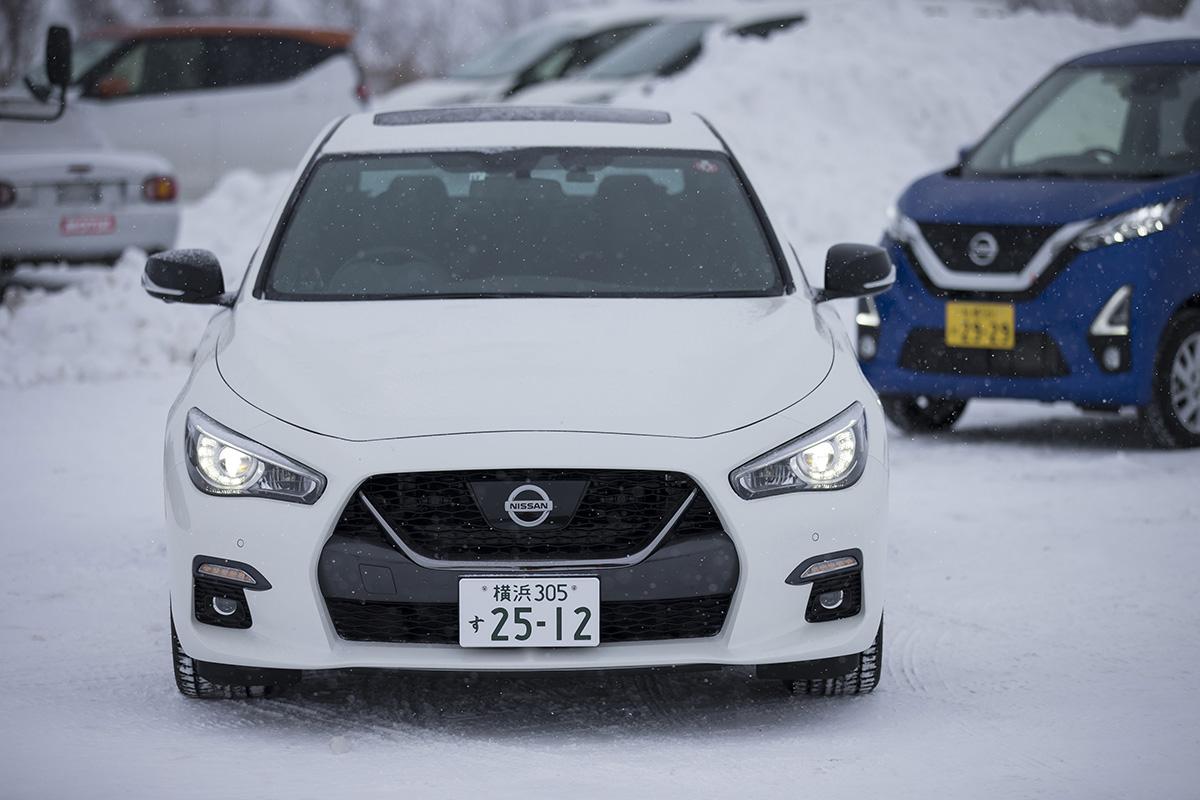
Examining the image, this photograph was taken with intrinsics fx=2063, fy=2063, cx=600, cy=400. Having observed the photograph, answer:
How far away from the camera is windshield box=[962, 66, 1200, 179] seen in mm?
10039

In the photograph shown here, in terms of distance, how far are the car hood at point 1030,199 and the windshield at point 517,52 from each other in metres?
13.8

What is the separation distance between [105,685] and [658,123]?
2.72 metres

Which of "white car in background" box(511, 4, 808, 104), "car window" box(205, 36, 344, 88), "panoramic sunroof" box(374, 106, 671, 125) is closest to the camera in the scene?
"panoramic sunroof" box(374, 106, 671, 125)

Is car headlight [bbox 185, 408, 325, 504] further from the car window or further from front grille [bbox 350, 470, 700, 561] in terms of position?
the car window

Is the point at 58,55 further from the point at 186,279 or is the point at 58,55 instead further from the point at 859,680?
the point at 859,680

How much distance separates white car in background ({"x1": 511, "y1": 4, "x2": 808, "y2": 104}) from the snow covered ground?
10.1 metres

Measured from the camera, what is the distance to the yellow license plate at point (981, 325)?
9.45m

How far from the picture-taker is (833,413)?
509 cm

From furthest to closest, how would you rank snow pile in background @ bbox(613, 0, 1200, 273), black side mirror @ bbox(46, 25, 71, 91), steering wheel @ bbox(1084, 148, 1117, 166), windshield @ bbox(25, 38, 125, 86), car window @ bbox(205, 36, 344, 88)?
1. car window @ bbox(205, 36, 344, 88)
2. windshield @ bbox(25, 38, 125, 86)
3. snow pile in background @ bbox(613, 0, 1200, 273)
4. black side mirror @ bbox(46, 25, 71, 91)
5. steering wheel @ bbox(1084, 148, 1117, 166)

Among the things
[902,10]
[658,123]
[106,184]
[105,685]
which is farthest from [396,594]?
[902,10]

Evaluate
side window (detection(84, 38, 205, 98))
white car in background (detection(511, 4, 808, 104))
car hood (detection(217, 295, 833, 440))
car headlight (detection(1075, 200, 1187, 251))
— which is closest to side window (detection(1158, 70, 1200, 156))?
car headlight (detection(1075, 200, 1187, 251))

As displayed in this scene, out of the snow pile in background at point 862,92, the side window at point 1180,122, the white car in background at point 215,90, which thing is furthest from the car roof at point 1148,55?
the white car in background at point 215,90

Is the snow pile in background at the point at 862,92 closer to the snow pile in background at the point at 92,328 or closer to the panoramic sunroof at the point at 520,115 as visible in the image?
the snow pile in background at the point at 92,328

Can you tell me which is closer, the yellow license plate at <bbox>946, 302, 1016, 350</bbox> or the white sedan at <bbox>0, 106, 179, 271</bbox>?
the yellow license plate at <bbox>946, 302, 1016, 350</bbox>
